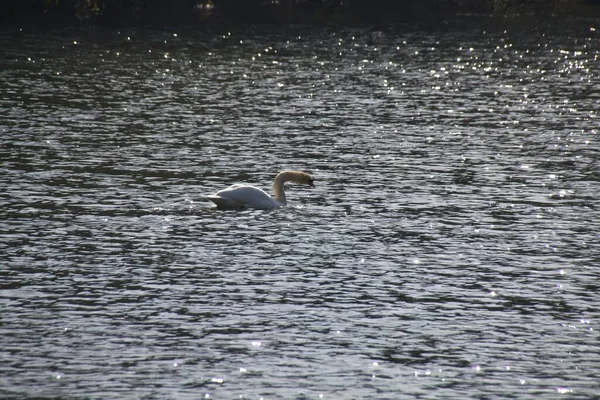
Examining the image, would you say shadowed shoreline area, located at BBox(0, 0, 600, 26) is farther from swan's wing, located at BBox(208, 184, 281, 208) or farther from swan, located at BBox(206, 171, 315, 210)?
swan's wing, located at BBox(208, 184, 281, 208)

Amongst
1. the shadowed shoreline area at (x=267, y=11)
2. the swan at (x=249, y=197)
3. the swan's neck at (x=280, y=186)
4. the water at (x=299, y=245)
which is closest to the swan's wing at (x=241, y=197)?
the swan at (x=249, y=197)

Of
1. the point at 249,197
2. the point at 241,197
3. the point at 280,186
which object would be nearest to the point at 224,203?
the point at 241,197

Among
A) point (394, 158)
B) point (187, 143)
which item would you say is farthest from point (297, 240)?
point (187, 143)

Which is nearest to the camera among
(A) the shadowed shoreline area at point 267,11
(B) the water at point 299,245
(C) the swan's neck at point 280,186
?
(B) the water at point 299,245

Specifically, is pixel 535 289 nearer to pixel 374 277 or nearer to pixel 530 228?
pixel 374 277

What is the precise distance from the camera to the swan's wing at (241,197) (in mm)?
32594

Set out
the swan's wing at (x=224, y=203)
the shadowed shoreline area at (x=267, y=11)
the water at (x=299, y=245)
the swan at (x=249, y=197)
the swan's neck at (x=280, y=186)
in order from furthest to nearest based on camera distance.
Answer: the shadowed shoreline area at (x=267, y=11)
the swan's neck at (x=280, y=186)
the swan at (x=249, y=197)
the swan's wing at (x=224, y=203)
the water at (x=299, y=245)

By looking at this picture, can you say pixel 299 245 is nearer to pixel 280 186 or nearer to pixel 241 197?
pixel 241 197

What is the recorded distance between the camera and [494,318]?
74.8ft

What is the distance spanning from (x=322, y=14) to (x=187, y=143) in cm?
7718

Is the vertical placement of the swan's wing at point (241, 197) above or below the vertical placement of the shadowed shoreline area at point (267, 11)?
above

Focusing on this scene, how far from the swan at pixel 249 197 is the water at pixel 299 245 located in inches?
20.1

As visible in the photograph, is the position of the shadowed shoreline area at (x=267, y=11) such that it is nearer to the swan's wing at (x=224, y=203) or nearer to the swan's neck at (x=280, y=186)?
the swan's neck at (x=280, y=186)

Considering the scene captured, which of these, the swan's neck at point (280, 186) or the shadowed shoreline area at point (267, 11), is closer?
the swan's neck at point (280, 186)
